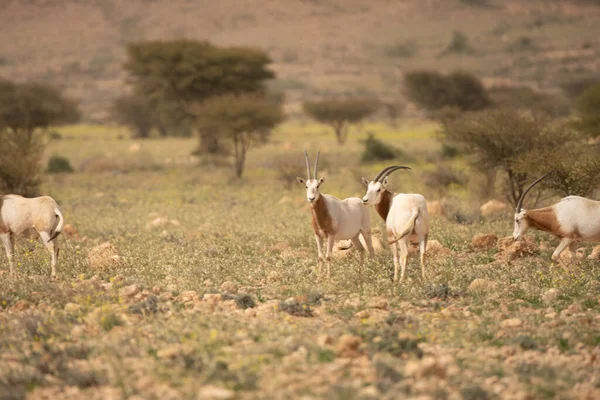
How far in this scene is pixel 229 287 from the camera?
9.74 meters

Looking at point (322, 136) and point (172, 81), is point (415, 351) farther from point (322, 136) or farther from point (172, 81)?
point (322, 136)

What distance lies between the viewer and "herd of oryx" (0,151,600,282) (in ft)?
33.8

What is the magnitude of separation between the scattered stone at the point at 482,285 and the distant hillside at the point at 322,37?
73575 millimetres

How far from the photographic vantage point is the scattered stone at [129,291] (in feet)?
30.2

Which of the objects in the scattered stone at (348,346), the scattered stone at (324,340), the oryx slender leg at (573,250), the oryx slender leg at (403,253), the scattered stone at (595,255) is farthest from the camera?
the scattered stone at (595,255)

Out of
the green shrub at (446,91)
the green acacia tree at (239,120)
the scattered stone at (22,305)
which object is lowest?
the scattered stone at (22,305)

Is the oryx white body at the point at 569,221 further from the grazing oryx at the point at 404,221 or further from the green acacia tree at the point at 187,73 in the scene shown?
the green acacia tree at the point at 187,73

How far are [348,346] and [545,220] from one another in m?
4.80

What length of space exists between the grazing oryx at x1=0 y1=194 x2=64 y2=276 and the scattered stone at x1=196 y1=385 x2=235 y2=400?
17.5ft

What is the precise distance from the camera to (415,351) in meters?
7.18

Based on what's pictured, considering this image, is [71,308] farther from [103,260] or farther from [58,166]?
[58,166]

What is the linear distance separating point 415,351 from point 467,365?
54 centimetres

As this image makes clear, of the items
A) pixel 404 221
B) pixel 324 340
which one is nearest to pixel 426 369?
pixel 324 340

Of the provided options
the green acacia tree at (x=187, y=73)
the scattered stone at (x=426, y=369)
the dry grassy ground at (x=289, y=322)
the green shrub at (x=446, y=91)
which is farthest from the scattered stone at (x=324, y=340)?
the green shrub at (x=446, y=91)
